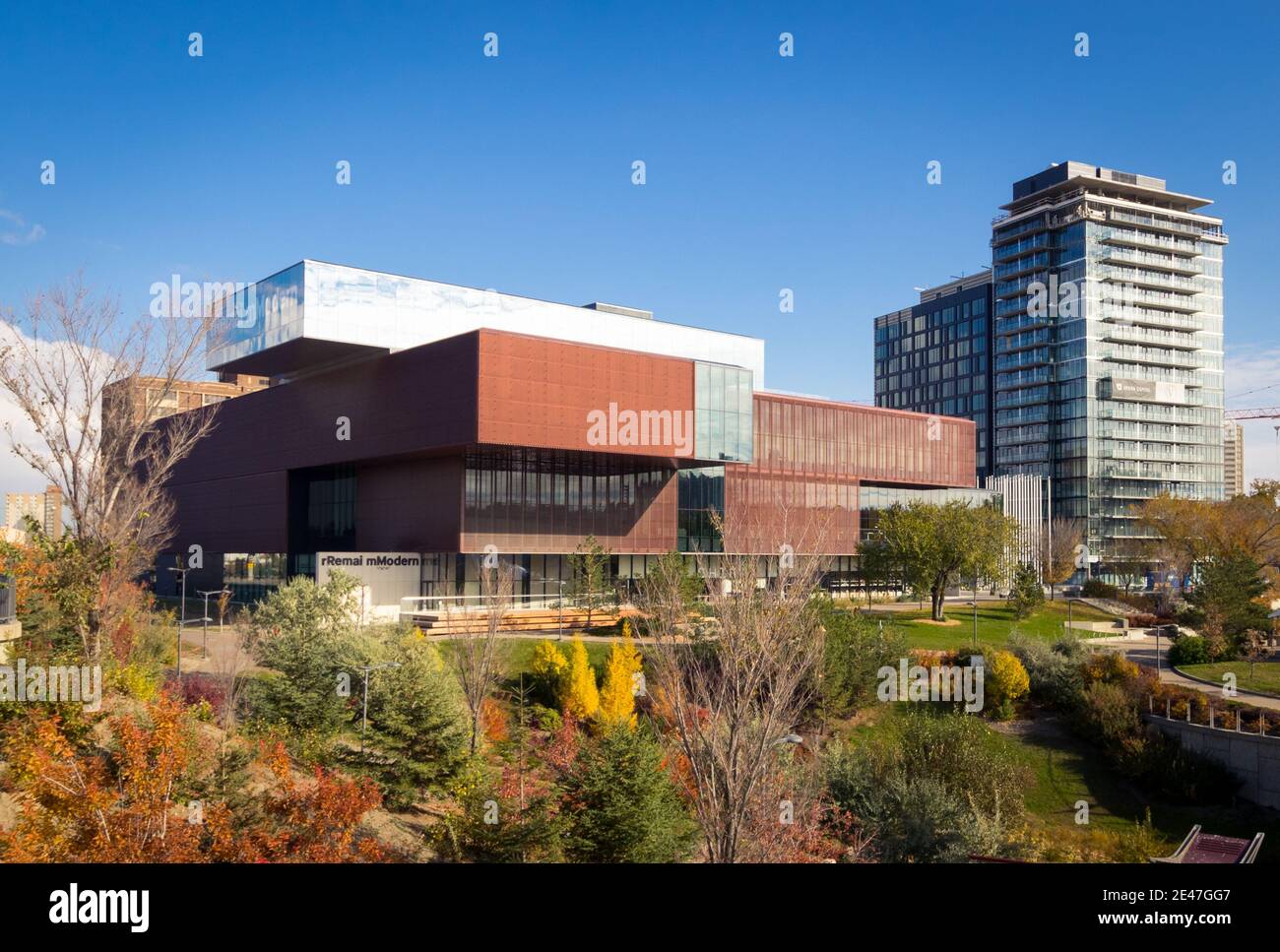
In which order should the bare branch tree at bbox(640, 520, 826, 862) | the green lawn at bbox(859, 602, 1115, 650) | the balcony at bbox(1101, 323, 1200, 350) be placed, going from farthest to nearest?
the balcony at bbox(1101, 323, 1200, 350) < the green lawn at bbox(859, 602, 1115, 650) < the bare branch tree at bbox(640, 520, 826, 862)

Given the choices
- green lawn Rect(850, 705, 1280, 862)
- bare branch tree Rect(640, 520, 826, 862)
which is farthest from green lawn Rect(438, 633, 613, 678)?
bare branch tree Rect(640, 520, 826, 862)

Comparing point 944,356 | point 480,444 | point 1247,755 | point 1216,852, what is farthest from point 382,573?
point 944,356

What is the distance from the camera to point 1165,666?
4075 centimetres

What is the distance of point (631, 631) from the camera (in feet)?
153

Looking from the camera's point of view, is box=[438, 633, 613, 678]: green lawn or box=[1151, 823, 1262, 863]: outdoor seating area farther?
box=[438, 633, 613, 678]: green lawn

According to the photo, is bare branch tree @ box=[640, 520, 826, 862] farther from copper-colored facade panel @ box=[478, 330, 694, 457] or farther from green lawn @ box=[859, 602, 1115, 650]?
copper-colored facade panel @ box=[478, 330, 694, 457]

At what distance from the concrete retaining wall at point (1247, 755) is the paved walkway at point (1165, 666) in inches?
88.0

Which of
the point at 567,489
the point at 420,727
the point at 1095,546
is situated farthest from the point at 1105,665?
the point at 1095,546

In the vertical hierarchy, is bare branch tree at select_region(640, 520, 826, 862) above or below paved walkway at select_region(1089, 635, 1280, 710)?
above

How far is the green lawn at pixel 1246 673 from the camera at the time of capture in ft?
113

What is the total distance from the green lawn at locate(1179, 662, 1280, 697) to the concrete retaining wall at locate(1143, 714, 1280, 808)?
15.3ft

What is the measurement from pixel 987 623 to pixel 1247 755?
24994mm

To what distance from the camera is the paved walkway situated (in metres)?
32.5
